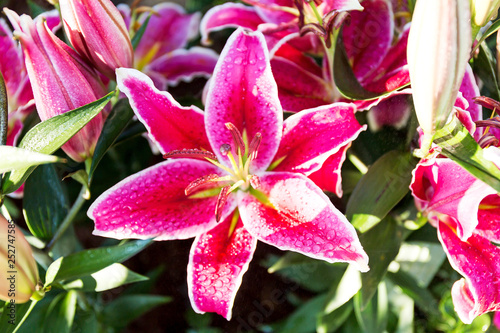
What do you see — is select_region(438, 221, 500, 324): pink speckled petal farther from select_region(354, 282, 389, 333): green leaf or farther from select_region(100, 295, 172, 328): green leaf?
select_region(100, 295, 172, 328): green leaf

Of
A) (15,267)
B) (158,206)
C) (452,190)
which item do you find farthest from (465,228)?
(15,267)

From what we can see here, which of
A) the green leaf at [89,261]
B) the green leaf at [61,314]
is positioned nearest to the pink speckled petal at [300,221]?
the green leaf at [89,261]

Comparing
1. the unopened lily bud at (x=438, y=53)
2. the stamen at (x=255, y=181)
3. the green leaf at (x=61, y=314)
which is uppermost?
the unopened lily bud at (x=438, y=53)

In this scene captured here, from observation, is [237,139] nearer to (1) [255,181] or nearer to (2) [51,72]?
(1) [255,181]

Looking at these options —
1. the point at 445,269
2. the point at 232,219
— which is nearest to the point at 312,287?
the point at 445,269

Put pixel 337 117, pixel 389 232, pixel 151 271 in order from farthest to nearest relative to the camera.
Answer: pixel 151 271
pixel 389 232
pixel 337 117

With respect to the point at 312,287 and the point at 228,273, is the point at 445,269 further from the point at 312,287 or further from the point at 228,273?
the point at 228,273

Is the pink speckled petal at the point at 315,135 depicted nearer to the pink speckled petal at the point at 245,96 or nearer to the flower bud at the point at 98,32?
the pink speckled petal at the point at 245,96
